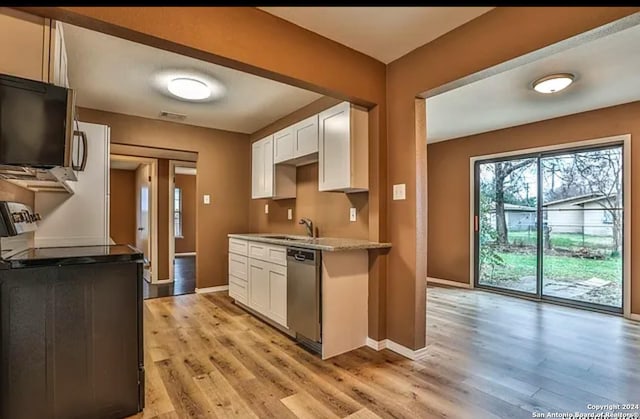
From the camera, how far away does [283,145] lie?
3.95 meters

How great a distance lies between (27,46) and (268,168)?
2846mm

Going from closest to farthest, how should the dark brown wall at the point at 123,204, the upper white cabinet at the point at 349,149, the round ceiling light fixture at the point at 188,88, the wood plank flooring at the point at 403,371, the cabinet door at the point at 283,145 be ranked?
the wood plank flooring at the point at 403,371 < the upper white cabinet at the point at 349,149 < the round ceiling light fixture at the point at 188,88 < the cabinet door at the point at 283,145 < the dark brown wall at the point at 123,204

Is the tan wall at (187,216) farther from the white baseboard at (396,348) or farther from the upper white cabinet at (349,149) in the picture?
the white baseboard at (396,348)

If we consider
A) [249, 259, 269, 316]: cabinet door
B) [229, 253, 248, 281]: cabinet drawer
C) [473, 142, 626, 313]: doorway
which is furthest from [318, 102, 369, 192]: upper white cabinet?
[473, 142, 626, 313]: doorway

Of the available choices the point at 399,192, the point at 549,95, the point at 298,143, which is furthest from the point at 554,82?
the point at 298,143

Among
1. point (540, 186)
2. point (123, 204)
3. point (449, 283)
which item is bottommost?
point (449, 283)

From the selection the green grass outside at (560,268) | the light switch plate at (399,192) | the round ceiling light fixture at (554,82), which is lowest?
the green grass outside at (560,268)

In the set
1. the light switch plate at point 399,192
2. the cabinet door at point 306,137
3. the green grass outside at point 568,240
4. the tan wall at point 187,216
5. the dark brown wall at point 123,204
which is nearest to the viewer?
the light switch plate at point 399,192

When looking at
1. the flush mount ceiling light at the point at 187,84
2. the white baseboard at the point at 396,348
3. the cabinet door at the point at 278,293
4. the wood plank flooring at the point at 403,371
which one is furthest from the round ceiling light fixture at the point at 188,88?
the white baseboard at the point at 396,348

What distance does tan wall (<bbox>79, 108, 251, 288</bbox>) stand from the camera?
4.61m

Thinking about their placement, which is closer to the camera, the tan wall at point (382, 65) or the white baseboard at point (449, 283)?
the tan wall at point (382, 65)

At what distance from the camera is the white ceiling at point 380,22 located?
2176 millimetres

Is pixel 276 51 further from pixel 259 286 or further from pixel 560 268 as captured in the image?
pixel 560 268

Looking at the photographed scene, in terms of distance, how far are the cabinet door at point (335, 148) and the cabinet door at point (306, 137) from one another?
0.12m
